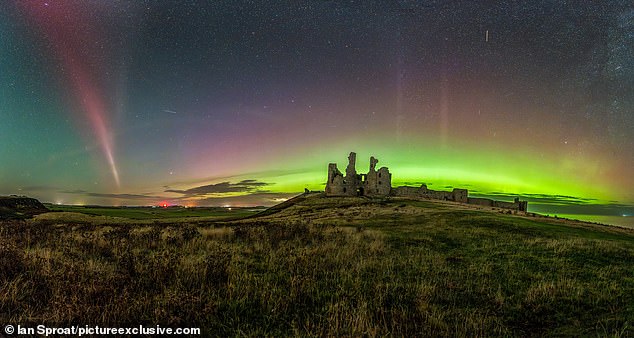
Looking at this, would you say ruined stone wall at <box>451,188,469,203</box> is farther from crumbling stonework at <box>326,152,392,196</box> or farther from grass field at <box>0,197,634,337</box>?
grass field at <box>0,197,634,337</box>

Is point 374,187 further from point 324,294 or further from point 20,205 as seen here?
point 20,205

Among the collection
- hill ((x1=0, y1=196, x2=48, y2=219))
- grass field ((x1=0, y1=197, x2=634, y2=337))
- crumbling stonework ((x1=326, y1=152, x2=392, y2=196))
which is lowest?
hill ((x1=0, y1=196, x2=48, y2=219))

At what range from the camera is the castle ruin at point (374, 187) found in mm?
81188

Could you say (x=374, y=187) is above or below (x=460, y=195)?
above

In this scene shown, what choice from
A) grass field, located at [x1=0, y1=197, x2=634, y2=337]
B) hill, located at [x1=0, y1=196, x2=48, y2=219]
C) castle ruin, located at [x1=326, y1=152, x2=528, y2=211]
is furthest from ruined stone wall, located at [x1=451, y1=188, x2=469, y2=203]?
hill, located at [x1=0, y1=196, x2=48, y2=219]

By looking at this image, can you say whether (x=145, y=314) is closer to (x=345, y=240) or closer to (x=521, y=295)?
(x=521, y=295)

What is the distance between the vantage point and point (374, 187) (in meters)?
84.6

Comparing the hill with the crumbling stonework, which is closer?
the hill

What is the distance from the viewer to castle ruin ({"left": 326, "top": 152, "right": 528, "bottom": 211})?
266ft

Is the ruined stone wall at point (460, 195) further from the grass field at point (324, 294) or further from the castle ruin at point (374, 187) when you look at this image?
the grass field at point (324, 294)

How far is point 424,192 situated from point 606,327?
262 feet

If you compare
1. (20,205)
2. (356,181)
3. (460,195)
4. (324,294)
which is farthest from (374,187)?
(20,205)

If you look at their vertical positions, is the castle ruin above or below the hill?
above

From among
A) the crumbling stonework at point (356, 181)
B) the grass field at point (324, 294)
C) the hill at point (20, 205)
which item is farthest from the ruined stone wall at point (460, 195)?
the hill at point (20, 205)
